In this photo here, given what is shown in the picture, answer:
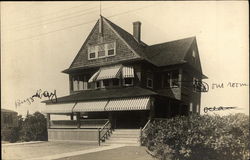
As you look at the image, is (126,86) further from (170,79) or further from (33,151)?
(33,151)

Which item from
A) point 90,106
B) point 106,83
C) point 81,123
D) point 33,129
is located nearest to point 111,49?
point 106,83

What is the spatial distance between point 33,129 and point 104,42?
8.69 meters

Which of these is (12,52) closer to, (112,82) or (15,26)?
(15,26)

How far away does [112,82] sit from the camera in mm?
21547

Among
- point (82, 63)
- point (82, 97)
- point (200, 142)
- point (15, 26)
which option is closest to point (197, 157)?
point (200, 142)

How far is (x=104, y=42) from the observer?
22.3m

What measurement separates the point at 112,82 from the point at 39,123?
661cm

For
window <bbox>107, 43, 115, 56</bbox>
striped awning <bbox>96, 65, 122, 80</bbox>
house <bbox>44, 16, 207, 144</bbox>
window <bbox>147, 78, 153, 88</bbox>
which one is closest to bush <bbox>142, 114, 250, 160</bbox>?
house <bbox>44, 16, 207, 144</bbox>

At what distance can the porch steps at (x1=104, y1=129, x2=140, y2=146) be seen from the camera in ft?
54.7

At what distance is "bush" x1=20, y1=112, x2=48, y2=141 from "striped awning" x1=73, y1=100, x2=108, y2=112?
410cm

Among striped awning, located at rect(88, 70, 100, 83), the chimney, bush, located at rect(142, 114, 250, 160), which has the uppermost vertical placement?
the chimney

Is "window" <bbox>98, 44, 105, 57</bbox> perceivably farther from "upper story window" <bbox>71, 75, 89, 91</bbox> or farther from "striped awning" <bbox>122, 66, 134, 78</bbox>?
"striped awning" <bbox>122, 66, 134, 78</bbox>

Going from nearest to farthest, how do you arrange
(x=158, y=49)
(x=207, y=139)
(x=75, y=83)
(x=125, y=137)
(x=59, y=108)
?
(x=207, y=139) < (x=125, y=137) < (x=59, y=108) < (x=75, y=83) < (x=158, y=49)

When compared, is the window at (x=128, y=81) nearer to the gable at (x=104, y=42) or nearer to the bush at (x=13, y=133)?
the gable at (x=104, y=42)
